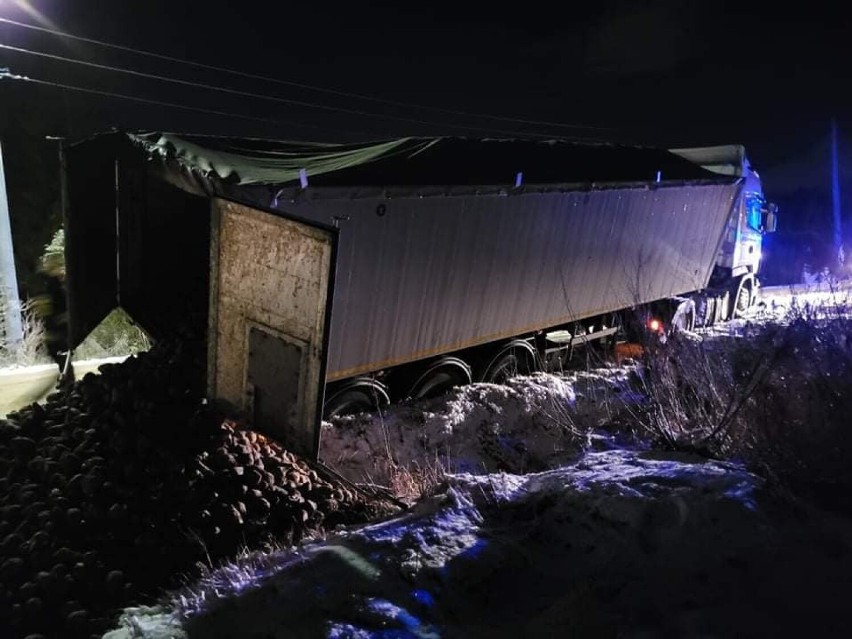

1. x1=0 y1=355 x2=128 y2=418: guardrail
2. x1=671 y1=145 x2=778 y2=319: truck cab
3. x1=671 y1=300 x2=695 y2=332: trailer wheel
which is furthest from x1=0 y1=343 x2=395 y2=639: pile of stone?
x1=671 y1=145 x2=778 y2=319: truck cab

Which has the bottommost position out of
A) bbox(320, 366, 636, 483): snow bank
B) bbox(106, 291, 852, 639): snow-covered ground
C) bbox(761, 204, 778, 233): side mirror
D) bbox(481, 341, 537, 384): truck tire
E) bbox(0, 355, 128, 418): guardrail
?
bbox(0, 355, 128, 418): guardrail

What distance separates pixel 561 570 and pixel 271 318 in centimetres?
284

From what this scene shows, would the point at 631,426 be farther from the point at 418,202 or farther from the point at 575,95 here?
the point at 575,95

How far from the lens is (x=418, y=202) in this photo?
658 centimetres

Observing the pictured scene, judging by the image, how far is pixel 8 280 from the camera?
8.84 metres

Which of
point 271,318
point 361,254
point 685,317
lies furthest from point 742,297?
point 271,318

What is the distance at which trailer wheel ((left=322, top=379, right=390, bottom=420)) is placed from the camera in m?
6.76

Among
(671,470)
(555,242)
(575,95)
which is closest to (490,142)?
(555,242)

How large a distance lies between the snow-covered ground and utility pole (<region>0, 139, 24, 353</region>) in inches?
267

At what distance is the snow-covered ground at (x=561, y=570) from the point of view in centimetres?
294

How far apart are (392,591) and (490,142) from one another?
23.3 ft

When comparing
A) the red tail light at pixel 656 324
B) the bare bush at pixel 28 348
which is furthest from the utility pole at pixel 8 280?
the red tail light at pixel 656 324

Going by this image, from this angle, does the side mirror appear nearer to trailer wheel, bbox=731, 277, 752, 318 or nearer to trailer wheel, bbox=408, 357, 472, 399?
trailer wheel, bbox=731, 277, 752, 318

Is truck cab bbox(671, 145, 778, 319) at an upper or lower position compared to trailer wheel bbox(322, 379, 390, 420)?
upper
